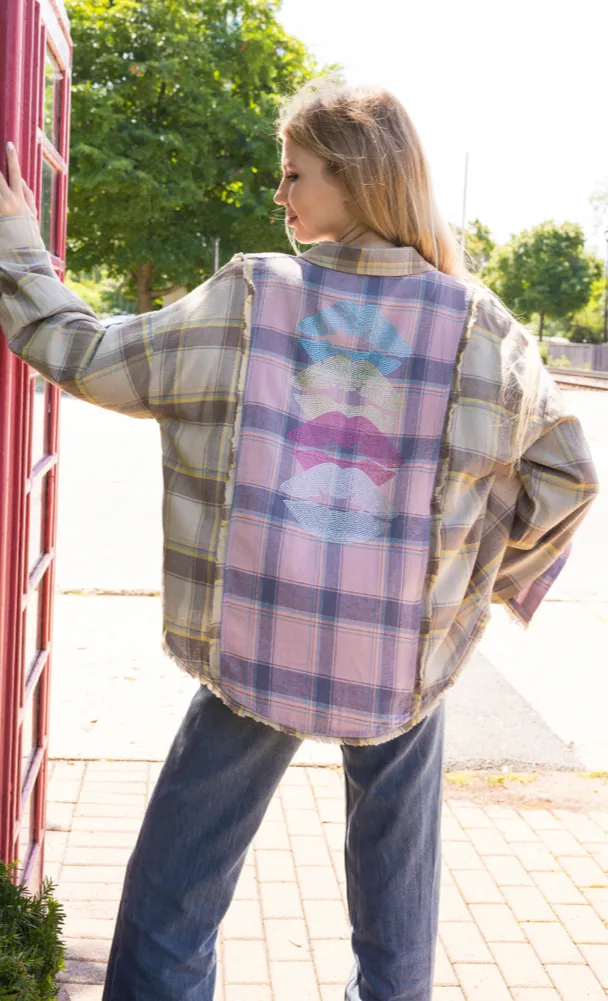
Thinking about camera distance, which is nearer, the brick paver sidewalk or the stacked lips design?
the stacked lips design

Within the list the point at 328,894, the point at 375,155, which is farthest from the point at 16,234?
the point at 328,894

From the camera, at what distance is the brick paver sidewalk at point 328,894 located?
2.79 meters

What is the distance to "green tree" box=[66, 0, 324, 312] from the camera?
27828 millimetres

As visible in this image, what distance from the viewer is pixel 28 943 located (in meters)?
1.94

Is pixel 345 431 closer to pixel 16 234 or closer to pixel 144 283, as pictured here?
pixel 16 234

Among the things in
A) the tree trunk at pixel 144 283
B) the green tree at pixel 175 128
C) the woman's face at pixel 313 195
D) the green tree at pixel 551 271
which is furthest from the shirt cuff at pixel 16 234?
the green tree at pixel 551 271

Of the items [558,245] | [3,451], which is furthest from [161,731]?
[558,245]

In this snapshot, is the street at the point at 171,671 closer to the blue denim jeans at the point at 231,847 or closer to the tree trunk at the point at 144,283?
the blue denim jeans at the point at 231,847

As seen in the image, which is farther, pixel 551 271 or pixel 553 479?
pixel 551 271

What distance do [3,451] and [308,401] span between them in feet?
2.08

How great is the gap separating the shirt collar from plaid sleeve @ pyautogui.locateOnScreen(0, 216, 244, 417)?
141mm

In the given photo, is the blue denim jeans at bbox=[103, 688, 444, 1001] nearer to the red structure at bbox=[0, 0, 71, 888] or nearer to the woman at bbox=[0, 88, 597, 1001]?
the woman at bbox=[0, 88, 597, 1001]

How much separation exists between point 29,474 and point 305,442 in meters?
0.75

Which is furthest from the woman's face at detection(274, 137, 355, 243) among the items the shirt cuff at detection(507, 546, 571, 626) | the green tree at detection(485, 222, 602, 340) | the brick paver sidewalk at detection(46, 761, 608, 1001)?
the green tree at detection(485, 222, 602, 340)
